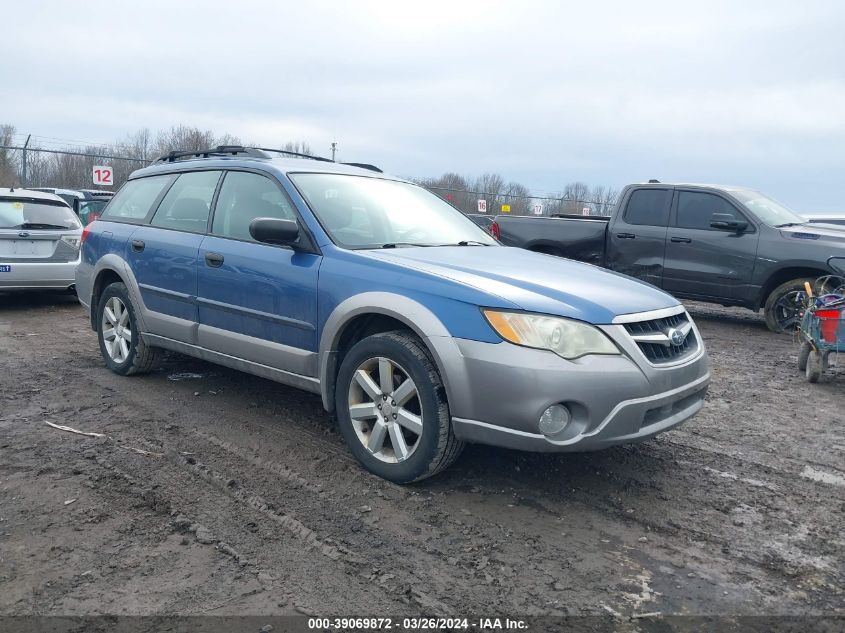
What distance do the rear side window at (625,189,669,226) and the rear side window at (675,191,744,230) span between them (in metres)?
0.20

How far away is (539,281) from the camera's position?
371 cm

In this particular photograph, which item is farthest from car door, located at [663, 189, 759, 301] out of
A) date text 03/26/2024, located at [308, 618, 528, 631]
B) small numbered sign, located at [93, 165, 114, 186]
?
small numbered sign, located at [93, 165, 114, 186]

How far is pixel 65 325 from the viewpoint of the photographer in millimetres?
8359

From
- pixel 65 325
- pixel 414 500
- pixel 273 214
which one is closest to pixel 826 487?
pixel 414 500

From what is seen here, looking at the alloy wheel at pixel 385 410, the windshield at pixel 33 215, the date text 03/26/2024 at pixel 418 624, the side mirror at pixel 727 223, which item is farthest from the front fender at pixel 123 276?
the side mirror at pixel 727 223

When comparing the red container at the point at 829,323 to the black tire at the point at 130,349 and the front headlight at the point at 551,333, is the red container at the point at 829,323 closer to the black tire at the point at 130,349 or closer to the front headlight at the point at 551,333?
the front headlight at the point at 551,333

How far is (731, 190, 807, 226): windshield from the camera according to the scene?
9070mm

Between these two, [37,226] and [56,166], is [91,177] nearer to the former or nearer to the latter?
[56,166]

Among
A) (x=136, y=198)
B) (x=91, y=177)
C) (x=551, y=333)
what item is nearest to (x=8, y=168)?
(x=91, y=177)

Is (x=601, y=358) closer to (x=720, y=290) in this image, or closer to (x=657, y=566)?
(x=657, y=566)

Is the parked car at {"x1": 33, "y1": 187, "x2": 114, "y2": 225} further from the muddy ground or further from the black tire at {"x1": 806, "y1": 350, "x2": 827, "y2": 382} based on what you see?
the black tire at {"x1": 806, "y1": 350, "x2": 827, "y2": 382}

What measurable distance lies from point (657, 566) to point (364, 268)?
206 centimetres

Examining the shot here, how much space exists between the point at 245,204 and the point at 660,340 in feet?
9.12

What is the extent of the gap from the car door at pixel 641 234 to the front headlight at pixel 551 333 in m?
6.78
